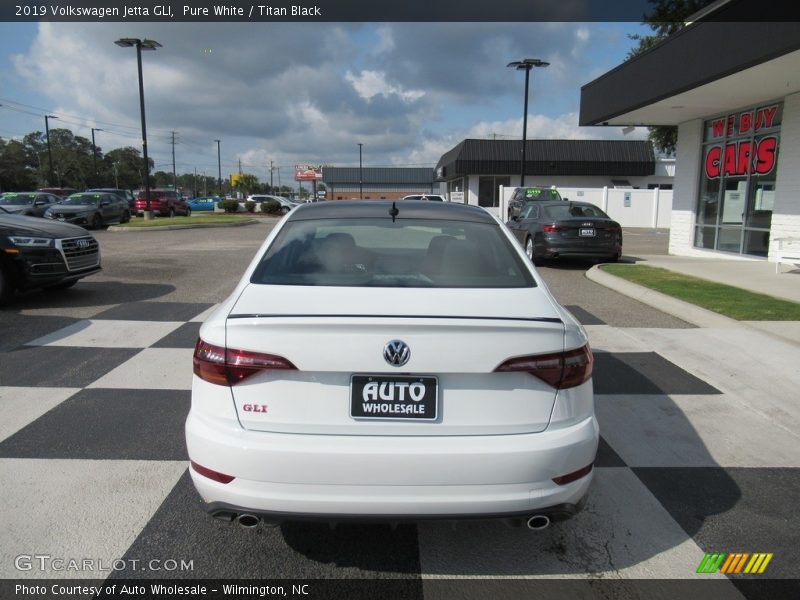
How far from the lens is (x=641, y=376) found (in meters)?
5.44

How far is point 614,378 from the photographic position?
5.36 metres

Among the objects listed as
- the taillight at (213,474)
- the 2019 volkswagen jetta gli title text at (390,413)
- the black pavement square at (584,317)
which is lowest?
the black pavement square at (584,317)

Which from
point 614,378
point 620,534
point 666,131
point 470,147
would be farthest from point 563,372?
point 470,147

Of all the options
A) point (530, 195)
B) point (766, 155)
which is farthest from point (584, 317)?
point (530, 195)

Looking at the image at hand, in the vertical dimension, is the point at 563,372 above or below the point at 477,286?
below

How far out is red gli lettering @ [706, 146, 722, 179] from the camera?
582 inches

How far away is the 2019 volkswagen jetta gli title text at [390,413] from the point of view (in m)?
2.26

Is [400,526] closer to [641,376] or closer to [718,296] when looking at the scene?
[641,376]

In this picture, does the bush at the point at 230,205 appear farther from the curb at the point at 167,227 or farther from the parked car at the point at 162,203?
the curb at the point at 167,227

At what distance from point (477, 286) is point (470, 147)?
41.9 m

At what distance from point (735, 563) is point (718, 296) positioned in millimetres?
6742

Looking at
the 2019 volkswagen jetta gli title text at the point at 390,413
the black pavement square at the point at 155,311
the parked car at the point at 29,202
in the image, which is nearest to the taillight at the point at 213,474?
the 2019 volkswagen jetta gli title text at the point at 390,413

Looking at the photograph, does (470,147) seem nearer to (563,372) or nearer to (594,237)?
(594,237)

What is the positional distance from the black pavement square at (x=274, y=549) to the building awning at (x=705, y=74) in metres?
9.13
